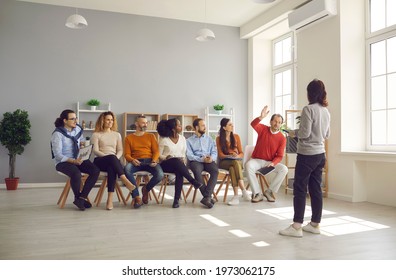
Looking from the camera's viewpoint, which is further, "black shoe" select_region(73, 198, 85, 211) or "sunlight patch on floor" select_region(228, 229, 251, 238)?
"black shoe" select_region(73, 198, 85, 211)

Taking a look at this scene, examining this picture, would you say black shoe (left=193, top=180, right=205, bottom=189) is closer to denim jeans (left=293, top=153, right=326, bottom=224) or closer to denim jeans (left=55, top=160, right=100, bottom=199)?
denim jeans (left=55, top=160, right=100, bottom=199)

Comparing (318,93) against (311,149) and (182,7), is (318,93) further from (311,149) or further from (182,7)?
(182,7)

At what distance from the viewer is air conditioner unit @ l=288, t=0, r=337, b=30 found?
18.0ft

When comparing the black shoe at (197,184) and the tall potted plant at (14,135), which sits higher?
the tall potted plant at (14,135)

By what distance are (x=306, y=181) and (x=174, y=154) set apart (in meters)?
2.10

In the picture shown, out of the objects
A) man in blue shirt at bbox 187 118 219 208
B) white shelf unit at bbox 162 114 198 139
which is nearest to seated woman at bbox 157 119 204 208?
man in blue shirt at bbox 187 118 219 208

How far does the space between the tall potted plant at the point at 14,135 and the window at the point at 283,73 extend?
5142 millimetres

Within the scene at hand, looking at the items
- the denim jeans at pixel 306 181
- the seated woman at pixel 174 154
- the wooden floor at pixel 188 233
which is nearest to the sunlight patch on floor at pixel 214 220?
the wooden floor at pixel 188 233

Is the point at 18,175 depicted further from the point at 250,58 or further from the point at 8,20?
the point at 250,58

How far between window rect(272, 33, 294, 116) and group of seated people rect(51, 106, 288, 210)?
261 cm

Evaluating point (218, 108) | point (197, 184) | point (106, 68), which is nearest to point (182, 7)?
point (106, 68)

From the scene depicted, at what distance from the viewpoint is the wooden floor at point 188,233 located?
267 centimetres

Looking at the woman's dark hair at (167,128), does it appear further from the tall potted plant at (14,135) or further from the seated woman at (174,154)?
the tall potted plant at (14,135)

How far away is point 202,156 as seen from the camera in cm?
496
